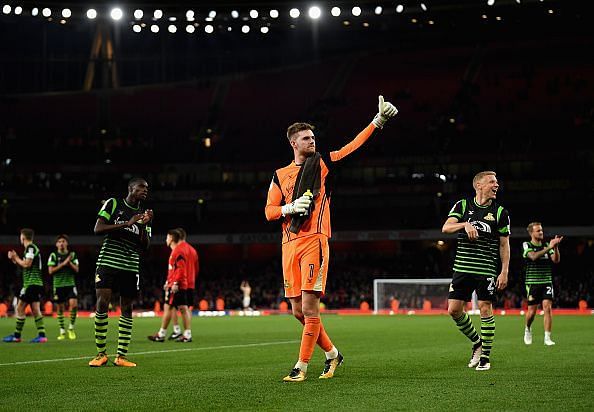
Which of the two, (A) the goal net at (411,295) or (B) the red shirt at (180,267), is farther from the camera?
(A) the goal net at (411,295)

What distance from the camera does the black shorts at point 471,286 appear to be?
1091 centimetres

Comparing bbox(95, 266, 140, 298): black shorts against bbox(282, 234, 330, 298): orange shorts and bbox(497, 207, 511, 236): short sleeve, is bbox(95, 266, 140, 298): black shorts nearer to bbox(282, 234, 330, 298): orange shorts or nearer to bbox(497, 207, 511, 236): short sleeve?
bbox(282, 234, 330, 298): orange shorts

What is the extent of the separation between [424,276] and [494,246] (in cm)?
3752

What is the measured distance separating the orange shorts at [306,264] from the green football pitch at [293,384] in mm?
962

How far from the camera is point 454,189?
164 feet

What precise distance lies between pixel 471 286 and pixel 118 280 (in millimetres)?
4403

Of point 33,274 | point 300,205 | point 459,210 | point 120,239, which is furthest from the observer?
point 33,274

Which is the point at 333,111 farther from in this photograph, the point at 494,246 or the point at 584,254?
the point at 494,246

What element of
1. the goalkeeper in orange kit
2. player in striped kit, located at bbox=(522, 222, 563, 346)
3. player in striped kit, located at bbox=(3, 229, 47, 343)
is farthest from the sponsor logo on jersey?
player in striped kit, located at bbox=(3, 229, 47, 343)

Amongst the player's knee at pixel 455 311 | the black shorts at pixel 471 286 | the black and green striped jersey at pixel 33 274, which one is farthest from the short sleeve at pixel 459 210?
the black and green striped jersey at pixel 33 274

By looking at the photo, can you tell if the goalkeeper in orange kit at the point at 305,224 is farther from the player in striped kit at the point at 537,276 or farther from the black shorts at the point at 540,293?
the black shorts at the point at 540,293

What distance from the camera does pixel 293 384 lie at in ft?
29.8

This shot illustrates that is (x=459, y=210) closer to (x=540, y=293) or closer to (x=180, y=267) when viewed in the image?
(x=540, y=293)

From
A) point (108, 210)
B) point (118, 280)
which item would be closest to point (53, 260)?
point (118, 280)
